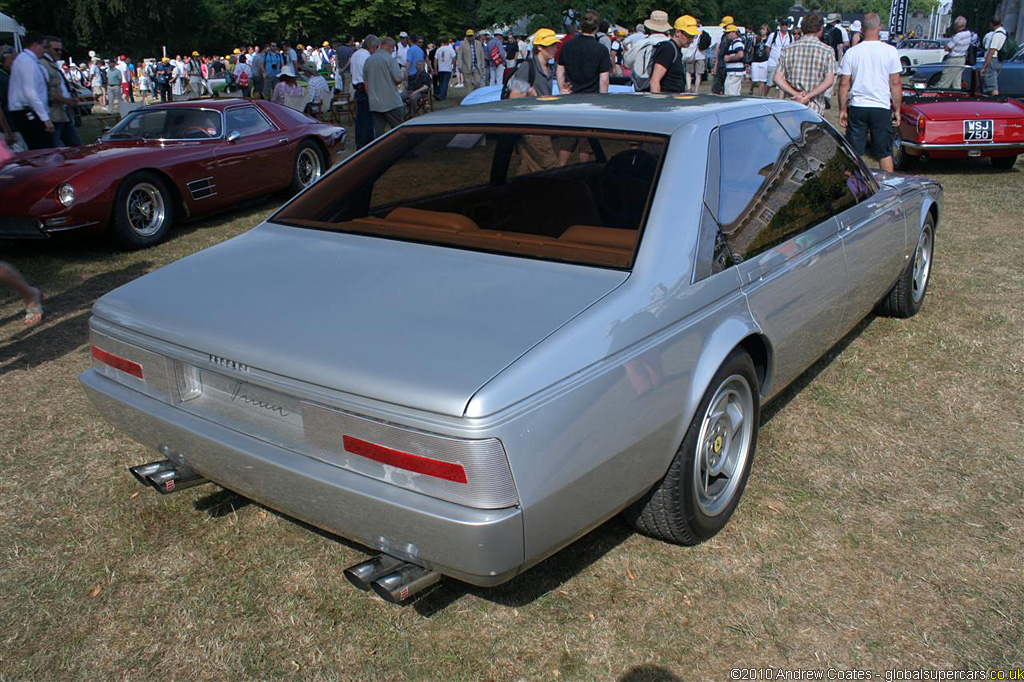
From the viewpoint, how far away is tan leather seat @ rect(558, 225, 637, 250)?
270cm

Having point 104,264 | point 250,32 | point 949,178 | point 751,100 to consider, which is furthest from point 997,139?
point 250,32

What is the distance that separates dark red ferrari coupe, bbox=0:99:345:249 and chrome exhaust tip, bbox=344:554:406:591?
5792mm

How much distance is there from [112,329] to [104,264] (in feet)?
15.8

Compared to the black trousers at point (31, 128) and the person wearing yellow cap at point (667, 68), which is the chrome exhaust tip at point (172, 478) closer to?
the person wearing yellow cap at point (667, 68)

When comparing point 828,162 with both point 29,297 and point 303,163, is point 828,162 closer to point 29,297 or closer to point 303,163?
Answer: point 29,297

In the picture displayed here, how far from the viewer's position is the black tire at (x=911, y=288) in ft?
16.2

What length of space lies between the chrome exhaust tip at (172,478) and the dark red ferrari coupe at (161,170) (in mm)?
4974

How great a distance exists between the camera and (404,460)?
2.09 m

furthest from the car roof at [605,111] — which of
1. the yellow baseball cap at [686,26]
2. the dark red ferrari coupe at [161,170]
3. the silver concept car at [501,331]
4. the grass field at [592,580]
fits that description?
the yellow baseball cap at [686,26]

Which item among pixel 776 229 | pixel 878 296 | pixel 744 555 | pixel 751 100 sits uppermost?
pixel 751 100

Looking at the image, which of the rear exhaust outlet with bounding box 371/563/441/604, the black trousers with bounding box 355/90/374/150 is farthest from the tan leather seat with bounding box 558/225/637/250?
the black trousers with bounding box 355/90/374/150

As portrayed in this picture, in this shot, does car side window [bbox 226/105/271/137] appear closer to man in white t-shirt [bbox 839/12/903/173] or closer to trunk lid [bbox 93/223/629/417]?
man in white t-shirt [bbox 839/12/903/173]

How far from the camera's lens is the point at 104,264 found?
23.1 feet

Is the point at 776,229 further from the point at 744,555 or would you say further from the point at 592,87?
the point at 592,87
